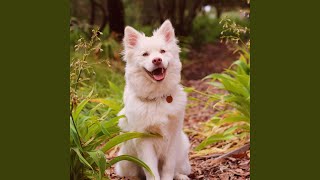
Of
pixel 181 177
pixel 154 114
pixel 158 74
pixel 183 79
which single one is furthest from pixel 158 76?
pixel 183 79

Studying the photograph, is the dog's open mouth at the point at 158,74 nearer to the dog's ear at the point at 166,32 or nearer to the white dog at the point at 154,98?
the white dog at the point at 154,98

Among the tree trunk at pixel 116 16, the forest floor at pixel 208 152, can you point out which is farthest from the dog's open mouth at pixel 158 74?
the tree trunk at pixel 116 16

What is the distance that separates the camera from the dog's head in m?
3.63

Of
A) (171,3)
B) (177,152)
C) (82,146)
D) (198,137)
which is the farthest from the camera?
(171,3)

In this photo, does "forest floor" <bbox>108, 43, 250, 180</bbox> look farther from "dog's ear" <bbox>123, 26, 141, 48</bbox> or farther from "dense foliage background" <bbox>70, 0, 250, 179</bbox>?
"dog's ear" <bbox>123, 26, 141, 48</bbox>

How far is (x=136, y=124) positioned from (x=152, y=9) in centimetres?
807

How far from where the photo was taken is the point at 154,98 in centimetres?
377

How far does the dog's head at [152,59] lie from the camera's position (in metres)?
3.63

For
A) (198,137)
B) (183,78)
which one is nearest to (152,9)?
(183,78)

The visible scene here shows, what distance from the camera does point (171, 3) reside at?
1052 cm

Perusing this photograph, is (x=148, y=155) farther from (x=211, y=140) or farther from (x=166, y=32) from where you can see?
(x=211, y=140)

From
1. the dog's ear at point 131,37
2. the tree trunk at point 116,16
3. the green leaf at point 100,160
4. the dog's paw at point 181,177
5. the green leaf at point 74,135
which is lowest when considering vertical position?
the dog's paw at point 181,177

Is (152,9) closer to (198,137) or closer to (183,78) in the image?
(183,78)

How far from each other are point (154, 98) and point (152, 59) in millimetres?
350
